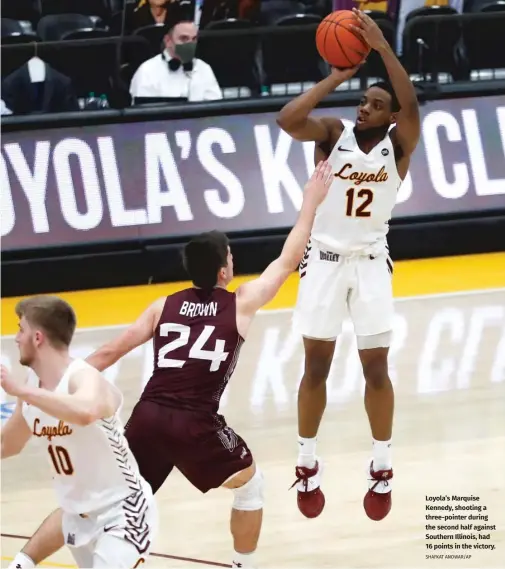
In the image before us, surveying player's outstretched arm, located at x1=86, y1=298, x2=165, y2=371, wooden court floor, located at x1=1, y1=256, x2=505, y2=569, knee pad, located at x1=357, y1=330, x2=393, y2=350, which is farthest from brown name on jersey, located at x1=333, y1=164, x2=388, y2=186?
wooden court floor, located at x1=1, y1=256, x2=505, y2=569

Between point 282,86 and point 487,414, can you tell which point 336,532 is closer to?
point 487,414

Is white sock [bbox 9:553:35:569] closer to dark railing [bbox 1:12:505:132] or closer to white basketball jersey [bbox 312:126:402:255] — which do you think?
white basketball jersey [bbox 312:126:402:255]

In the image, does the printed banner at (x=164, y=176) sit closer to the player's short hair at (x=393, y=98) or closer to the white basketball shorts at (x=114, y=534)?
the player's short hair at (x=393, y=98)

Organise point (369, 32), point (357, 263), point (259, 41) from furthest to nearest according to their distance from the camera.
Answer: point (259, 41) → point (357, 263) → point (369, 32)

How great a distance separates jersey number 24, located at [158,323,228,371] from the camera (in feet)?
19.5

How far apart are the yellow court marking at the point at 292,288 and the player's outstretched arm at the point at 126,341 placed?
4.76 meters

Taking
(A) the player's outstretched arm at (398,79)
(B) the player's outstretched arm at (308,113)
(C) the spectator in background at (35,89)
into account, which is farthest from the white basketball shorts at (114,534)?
(C) the spectator in background at (35,89)

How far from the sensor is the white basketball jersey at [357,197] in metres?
6.80

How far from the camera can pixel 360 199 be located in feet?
22.4

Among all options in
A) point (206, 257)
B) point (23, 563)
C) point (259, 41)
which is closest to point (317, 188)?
point (206, 257)

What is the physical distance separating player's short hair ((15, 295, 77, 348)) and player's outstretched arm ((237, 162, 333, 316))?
3.76 ft

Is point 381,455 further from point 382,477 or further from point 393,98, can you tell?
point 393,98

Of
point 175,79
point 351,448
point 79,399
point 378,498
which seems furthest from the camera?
point 175,79

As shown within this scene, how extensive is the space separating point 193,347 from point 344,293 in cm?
129
